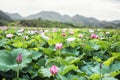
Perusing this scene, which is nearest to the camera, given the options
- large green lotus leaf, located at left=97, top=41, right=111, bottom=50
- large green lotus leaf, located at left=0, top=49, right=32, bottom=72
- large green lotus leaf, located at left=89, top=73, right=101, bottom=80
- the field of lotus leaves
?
large green lotus leaf, located at left=89, top=73, right=101, bottom=80

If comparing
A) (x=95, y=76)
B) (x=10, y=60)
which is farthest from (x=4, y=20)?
(x=95, y=76)

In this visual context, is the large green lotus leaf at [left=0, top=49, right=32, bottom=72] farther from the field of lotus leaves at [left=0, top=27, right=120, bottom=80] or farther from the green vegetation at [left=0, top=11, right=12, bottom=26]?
the green vegetation at [left=0, top=11, right=12, bottom=26]

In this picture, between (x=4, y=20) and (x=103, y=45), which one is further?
(x=4, y=20)

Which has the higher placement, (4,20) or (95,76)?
(95,76)

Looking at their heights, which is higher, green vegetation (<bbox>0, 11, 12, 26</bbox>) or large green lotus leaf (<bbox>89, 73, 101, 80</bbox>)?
large green lotus leaf (<bbox>89, 73, 101, 80</bbox>)

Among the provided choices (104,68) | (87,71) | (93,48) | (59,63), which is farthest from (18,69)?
(93,48)

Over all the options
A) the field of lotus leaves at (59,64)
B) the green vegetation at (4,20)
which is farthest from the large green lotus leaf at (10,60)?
the green vegetation at (4,20)

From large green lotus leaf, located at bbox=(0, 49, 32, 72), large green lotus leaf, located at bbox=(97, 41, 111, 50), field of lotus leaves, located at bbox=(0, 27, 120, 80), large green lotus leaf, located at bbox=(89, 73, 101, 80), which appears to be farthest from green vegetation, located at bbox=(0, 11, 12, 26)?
large green lotus leaf, located at bbox=(89, 73, 101, 80)

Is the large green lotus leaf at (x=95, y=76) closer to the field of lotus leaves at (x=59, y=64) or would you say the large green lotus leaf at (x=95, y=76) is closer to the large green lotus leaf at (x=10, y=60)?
the field of lotus leaves at (x=59, y=64)

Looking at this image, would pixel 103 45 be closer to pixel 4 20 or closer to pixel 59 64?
pixel 59 64

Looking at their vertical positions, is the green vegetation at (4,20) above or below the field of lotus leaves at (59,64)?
below

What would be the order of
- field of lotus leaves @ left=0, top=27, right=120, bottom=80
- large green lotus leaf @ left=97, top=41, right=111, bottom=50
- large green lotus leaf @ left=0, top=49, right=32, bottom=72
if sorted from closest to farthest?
field of lotus leaves @ left=0, top=27, right=120, bottom=80 < large green lotus leaf @ left=0, top=49, right=32, bottom=72 < large green lotus leaf @ left=97, top=41, right=111, bottom=50

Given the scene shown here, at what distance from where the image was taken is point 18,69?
2416mm

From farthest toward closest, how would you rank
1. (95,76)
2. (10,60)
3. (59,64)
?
1. (10,60)
2. (59,64)
3. (95,76)
